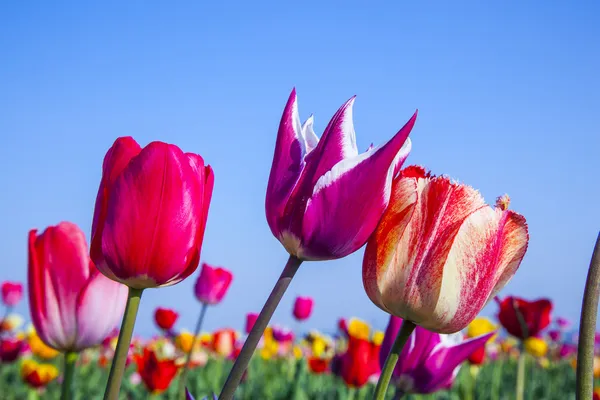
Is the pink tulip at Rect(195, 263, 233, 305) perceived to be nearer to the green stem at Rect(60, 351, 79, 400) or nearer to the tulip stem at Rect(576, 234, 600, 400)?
the green stem at Rect(60, 351, 79, 400)

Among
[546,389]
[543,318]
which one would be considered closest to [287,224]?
[543,318]

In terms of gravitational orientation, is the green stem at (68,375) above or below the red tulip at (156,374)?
above

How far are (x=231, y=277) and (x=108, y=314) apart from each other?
8.38 feet

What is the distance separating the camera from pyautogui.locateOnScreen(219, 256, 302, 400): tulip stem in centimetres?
75

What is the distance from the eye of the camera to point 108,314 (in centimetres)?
120

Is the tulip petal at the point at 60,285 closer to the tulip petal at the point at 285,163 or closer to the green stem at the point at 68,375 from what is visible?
the green stem at the point at 68,375

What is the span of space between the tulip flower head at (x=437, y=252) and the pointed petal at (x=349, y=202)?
5 centimetres

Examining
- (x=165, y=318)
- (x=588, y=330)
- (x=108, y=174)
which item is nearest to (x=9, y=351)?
(x=165, y=318)

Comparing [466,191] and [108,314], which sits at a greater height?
[466,191]

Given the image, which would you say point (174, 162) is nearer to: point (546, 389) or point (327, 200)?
point (327, 200)

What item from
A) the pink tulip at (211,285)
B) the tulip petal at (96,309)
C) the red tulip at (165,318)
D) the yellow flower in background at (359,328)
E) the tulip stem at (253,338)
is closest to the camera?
the tulip stem at (253,338)

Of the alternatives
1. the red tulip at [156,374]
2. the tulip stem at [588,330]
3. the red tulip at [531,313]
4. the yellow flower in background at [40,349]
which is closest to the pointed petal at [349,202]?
the tulip stem at [588,330]

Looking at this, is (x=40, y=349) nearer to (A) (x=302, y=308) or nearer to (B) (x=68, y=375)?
(A) (x=302, y=308)

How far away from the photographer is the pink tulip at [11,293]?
18.8ft
